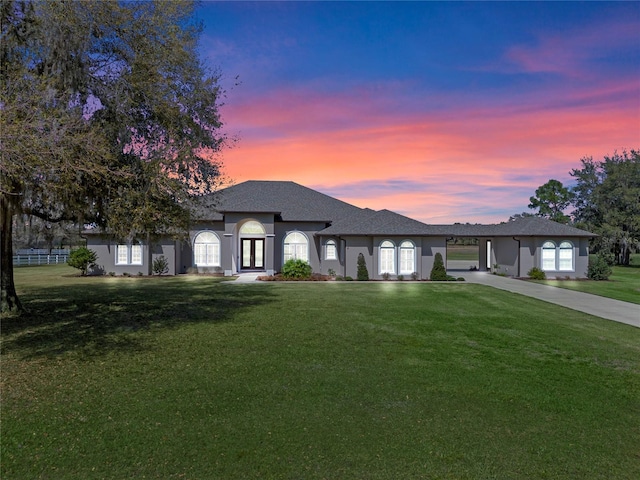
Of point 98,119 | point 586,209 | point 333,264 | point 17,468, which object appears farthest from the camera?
point 586,209

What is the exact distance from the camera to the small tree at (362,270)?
82.6 ft

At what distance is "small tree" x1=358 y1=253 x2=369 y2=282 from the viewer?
2517 centimetres

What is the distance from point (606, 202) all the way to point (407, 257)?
3552cm

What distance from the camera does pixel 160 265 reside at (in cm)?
2755

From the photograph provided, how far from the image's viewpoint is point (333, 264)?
92.3 ft

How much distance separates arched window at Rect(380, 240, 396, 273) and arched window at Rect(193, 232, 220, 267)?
1187 cm

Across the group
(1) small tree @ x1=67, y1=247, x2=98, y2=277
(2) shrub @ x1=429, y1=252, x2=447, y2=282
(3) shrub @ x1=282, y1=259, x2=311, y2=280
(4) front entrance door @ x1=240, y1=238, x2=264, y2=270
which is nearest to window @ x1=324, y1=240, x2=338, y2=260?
(3) shrub @ x1=282, y1=259, x2=311, y2=280

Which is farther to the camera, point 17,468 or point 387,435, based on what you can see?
point 387,435

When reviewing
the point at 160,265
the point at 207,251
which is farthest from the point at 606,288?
the point at 160,265

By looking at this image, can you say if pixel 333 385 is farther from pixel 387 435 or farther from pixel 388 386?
pixel 387 435

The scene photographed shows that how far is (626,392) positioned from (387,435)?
4.59 metres

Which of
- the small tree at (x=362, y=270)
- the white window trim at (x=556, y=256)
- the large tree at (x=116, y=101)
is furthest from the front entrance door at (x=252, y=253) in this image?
the white window trim at (x=556, y=256)

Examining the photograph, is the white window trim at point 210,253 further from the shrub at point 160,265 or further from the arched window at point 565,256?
the arched window at point 565,256

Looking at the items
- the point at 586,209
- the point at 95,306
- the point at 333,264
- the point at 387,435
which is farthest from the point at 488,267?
the point at 387,435
